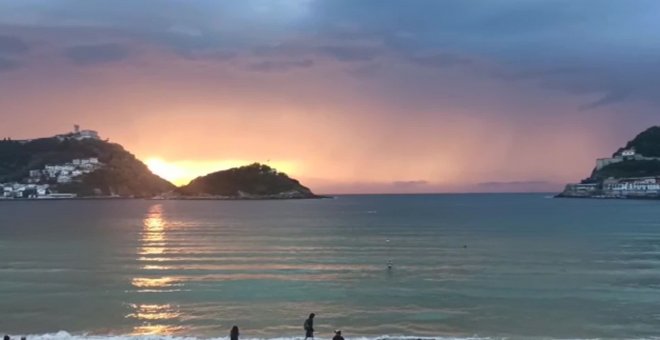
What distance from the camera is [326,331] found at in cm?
3012

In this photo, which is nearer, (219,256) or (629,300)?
(629,300)

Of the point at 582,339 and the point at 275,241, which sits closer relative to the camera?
the point at 582,339

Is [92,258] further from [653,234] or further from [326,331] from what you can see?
[653,234]

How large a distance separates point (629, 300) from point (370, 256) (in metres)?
29.5

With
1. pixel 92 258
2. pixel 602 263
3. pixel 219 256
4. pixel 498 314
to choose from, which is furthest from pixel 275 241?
pixel 498 314

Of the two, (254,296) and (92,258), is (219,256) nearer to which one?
(92,258)

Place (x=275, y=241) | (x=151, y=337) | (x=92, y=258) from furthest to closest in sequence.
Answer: (x=275, y=241), (x=92, y=258), (x=151, y=337)

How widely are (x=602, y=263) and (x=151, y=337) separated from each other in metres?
45.1

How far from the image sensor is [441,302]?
3697 cm

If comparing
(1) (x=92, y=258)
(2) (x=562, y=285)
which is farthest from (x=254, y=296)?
(1) (x=92, y=258)

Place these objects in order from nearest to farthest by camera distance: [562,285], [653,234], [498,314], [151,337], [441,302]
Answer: [151,337]
[498,314]
[441,302]
[562,285]
[653,234]

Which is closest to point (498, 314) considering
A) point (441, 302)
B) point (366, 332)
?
point (441, 302)

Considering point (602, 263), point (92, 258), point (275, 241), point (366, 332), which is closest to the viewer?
point (366, 332)

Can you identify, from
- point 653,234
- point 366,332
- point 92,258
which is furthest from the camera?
point 653,234
